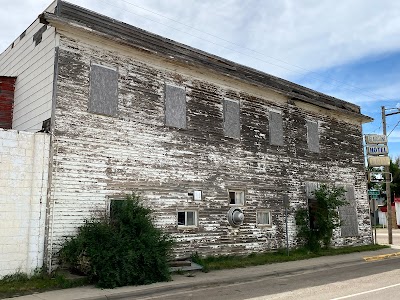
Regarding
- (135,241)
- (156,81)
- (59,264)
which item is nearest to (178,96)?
(156,81)

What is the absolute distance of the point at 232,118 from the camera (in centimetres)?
1647

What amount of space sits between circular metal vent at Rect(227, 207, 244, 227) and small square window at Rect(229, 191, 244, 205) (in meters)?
0.55

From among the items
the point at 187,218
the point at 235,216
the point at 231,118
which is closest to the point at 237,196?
the point at 235,216

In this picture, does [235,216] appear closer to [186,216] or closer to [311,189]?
[186,216]

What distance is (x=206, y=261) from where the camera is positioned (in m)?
14.1

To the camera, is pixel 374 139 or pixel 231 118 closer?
pixel 231 118

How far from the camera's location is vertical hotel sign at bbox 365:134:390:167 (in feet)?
77.9

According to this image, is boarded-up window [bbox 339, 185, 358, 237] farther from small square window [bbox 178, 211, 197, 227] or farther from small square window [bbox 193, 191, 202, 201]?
small square window [bbox 178, 211, 197, 227]

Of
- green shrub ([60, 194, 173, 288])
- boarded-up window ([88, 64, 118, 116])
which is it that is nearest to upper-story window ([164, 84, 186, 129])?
boarded-up window ([88, 64, 118, 116])

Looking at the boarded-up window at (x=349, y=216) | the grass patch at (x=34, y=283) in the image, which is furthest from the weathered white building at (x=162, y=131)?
the boarded-up window at (x=349, y=216)

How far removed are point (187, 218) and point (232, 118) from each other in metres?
4.66

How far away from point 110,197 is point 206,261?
4.25 meters

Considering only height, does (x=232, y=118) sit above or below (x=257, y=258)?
above

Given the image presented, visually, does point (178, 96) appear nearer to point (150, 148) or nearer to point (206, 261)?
point (150, 148)
